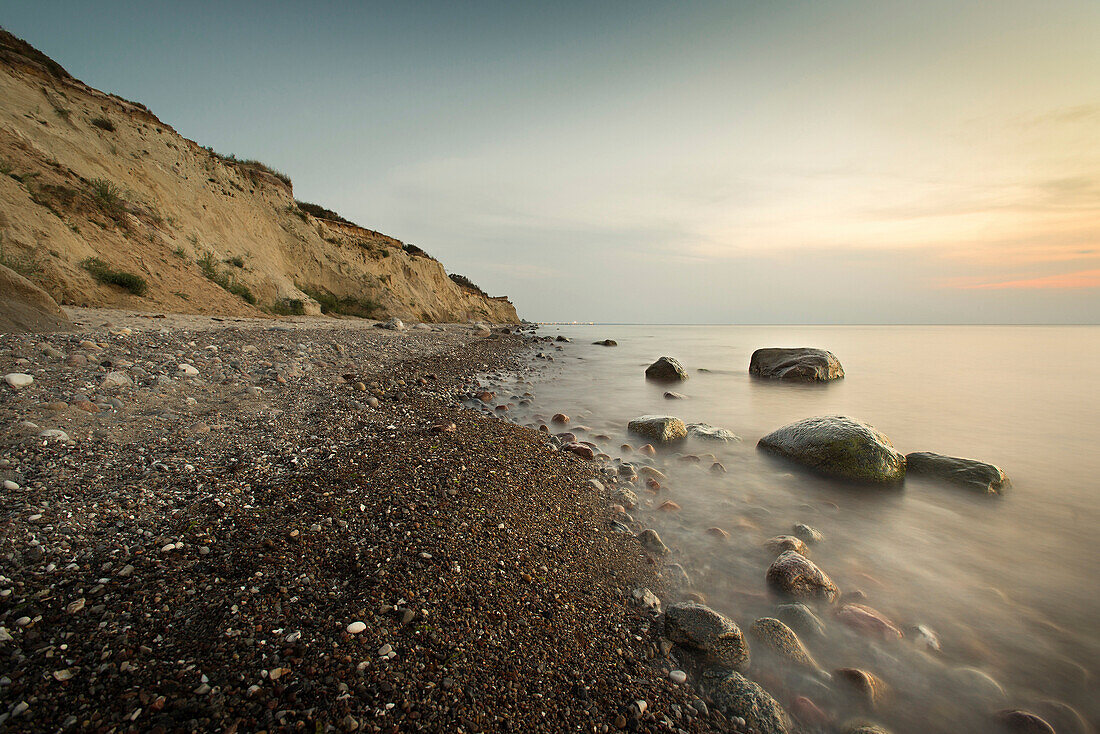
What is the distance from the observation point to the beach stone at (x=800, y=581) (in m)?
3.29

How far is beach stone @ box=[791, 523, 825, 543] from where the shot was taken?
4.24 meters

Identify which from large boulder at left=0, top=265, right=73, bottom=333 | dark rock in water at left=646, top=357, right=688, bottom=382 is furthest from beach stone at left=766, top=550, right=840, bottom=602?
dark rock in water at left=646, top=357, right=688, bottom=382

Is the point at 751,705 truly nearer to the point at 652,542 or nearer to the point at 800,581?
the point at 800,581

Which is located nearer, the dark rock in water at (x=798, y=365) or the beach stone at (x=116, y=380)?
the beach stone at (x=116, y=380)

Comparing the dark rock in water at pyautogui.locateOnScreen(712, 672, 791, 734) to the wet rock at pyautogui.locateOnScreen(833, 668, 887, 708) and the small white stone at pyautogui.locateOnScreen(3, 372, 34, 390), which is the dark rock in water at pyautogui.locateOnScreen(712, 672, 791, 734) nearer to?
the wet rock at pyautogui.locateOnScreen(833, 668, 887, 708)

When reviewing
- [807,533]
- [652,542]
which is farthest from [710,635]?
[807,533]

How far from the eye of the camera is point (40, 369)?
15.1 feet

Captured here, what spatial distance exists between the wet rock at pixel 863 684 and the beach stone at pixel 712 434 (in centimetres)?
511

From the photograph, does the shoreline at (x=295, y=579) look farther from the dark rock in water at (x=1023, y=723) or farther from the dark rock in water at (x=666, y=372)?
the dark rock in water at (x=666, y=372)

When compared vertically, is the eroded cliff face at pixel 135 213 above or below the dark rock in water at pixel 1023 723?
above

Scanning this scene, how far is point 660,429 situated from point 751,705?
530 cm

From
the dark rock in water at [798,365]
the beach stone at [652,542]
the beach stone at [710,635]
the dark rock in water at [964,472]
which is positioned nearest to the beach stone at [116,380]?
the beach stone at [652,542]

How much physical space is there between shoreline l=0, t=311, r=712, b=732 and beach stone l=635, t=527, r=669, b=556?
14cm

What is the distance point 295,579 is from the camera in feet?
8.02
